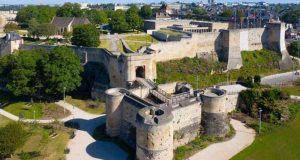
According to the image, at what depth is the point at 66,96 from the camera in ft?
127

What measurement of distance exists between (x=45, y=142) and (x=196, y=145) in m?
11.0

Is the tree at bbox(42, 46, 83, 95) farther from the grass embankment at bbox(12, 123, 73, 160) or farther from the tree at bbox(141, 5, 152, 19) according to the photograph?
the tree at bbox(141, 5, 152, 19)

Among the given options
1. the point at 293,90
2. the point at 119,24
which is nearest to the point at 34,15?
the point at 119,24

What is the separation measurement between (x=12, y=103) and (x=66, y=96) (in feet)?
17.1

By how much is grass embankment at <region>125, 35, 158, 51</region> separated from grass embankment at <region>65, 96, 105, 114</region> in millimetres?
12176

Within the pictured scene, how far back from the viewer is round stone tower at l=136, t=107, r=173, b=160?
23719 millimetres

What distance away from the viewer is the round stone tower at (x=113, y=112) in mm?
28609

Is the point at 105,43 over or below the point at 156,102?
over

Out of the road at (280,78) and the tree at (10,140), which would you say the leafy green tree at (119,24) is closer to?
the road at (280,78)

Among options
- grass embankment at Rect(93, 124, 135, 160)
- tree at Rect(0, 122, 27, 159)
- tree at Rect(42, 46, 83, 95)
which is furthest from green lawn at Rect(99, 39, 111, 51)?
tree at Rect(0, 122, 27, 159)

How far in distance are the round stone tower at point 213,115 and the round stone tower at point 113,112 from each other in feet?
21.5

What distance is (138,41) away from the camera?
5197 centimetres

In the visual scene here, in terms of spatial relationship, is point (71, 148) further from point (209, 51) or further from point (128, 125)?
point (209, 51)

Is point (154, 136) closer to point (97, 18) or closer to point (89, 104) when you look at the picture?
point (89, 104)
